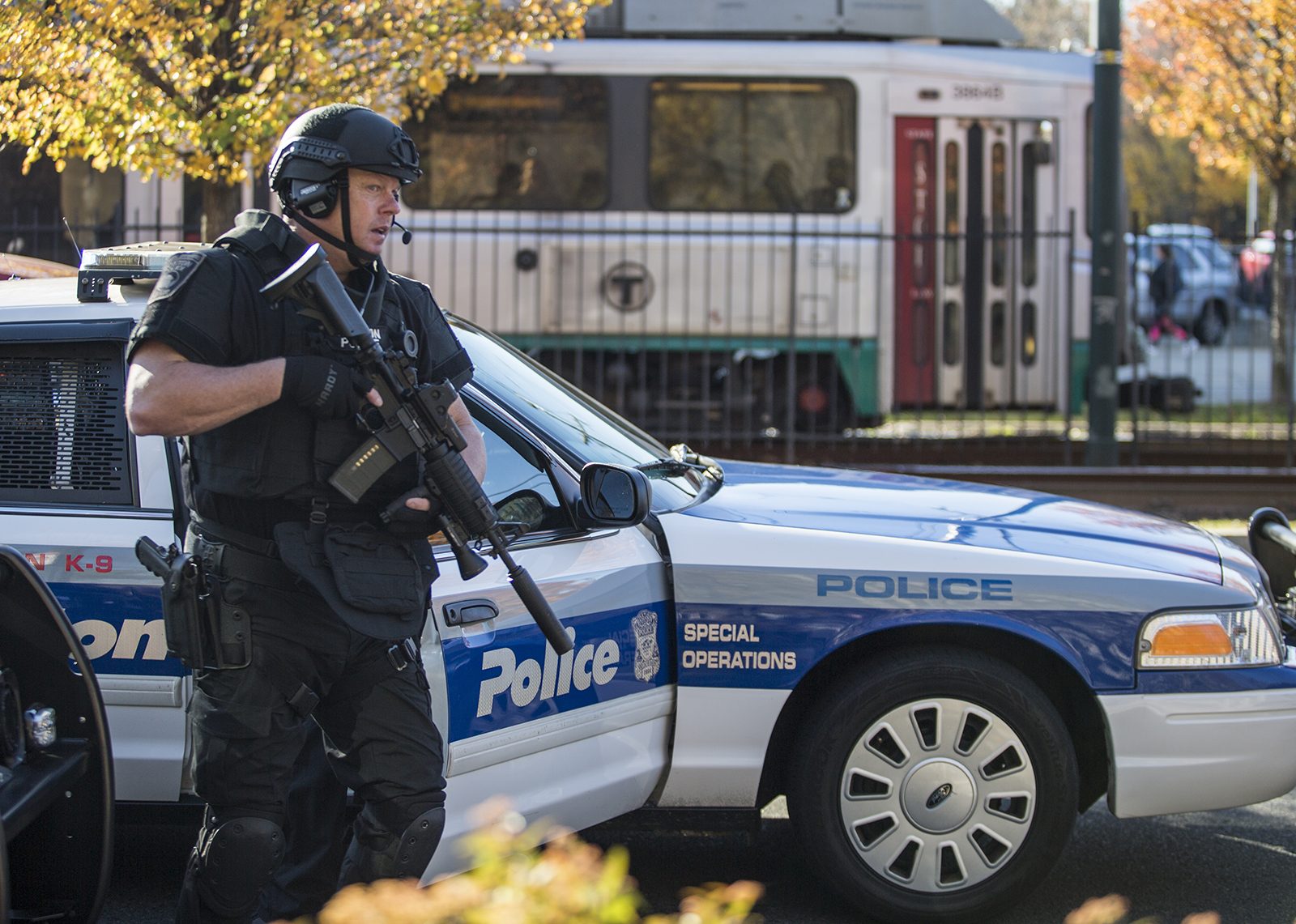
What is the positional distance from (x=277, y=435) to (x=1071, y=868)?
8.95 ft

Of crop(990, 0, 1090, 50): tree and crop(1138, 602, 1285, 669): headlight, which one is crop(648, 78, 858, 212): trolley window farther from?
crop(990, 0, 1090, 50): tree

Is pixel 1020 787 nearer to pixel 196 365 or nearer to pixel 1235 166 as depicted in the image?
pixel 196 365

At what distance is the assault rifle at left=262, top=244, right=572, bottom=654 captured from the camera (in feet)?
9.43

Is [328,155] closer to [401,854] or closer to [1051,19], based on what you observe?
[401,854]

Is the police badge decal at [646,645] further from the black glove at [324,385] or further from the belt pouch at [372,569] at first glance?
the black glove at [324,385]

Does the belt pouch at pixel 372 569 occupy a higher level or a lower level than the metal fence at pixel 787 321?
lower

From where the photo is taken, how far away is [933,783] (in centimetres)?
383

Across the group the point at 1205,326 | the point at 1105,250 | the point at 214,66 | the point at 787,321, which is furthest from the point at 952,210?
the point at 1205,326

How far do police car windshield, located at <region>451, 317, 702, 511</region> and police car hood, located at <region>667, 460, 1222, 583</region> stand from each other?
0.12 metres

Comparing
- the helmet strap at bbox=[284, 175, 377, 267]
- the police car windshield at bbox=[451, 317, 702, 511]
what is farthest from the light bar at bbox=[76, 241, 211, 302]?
the police car windshield at bbox=[451, 317, 702, 511]

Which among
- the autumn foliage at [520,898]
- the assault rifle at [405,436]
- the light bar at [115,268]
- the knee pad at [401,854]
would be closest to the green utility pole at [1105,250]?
the light bar at [115,268]

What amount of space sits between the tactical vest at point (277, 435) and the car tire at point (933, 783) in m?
1.43

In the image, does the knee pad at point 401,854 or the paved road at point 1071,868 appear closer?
the knee pad at point 401,854

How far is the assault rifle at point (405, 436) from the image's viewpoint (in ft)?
9.43
